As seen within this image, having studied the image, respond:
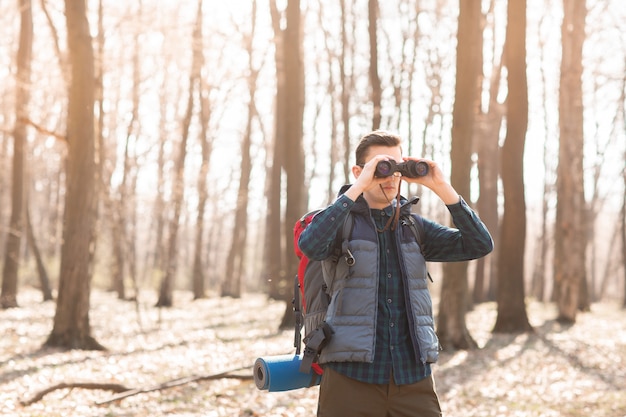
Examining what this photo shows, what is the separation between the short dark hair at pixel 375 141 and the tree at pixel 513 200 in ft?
38.6

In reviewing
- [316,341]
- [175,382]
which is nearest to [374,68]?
[175,382]

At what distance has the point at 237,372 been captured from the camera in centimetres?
990

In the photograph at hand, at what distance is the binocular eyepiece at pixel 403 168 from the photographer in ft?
10.5

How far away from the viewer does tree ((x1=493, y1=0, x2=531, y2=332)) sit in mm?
14531

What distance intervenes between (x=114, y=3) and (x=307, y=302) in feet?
75.6

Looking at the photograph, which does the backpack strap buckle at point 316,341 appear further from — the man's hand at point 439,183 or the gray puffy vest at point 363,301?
the man's hand at point 439,183

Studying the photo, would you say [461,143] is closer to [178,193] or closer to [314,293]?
[314,293]

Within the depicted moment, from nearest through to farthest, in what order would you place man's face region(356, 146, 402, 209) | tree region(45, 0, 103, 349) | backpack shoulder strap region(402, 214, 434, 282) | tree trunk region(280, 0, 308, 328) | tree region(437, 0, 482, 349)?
man's face region(356, 146, 402, 209) → backpack shoulder strap region(402, 214, 434, 282) → tree region(45, 0, 103, 349) → tree region(437, 0, 482, 349) → tree trunk region(280, 0, 308, 328)

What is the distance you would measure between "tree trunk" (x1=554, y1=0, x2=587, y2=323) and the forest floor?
93 centimetres

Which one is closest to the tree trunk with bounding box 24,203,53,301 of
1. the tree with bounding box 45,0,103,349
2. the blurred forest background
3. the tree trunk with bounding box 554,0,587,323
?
the blurred forest background

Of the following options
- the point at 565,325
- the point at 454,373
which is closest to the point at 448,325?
the point at 454,373

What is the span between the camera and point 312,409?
8.09 meters

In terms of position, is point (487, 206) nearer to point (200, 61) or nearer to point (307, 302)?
point (200, 61)

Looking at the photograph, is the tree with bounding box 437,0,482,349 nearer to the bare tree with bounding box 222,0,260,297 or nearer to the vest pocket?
the vest pocket
